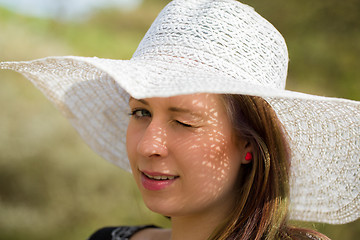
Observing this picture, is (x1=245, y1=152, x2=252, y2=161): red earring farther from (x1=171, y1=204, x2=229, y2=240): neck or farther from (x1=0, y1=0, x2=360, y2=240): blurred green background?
(x1=0, y1=0, x2=360, y2=240): blurred green background

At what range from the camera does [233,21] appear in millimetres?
1288

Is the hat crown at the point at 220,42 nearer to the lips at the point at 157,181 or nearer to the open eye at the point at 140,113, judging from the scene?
the open eye at the point at 140,113

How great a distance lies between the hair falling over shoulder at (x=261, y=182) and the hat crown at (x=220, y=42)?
0.36 feet

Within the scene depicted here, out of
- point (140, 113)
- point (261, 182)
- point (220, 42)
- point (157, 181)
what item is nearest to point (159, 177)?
point (157, 181)

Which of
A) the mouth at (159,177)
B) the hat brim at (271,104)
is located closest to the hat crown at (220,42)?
the hat brim at (271,104)

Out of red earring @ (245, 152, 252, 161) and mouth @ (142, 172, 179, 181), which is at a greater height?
red earring @ (245, 152, 252, 161)

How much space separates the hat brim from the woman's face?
0.43ft

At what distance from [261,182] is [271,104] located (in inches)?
10.3

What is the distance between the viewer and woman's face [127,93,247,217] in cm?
123

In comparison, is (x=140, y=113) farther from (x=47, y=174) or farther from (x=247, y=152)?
(x=47, y=174)

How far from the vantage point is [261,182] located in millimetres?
1377

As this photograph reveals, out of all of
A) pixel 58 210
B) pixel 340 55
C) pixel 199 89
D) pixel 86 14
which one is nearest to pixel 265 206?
pixel 199 89

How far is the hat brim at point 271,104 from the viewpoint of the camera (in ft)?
3.50

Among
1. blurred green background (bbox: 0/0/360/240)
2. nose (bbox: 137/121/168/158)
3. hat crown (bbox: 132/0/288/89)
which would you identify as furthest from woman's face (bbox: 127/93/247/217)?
blurred green background (bbox: 0/0/360/240)
